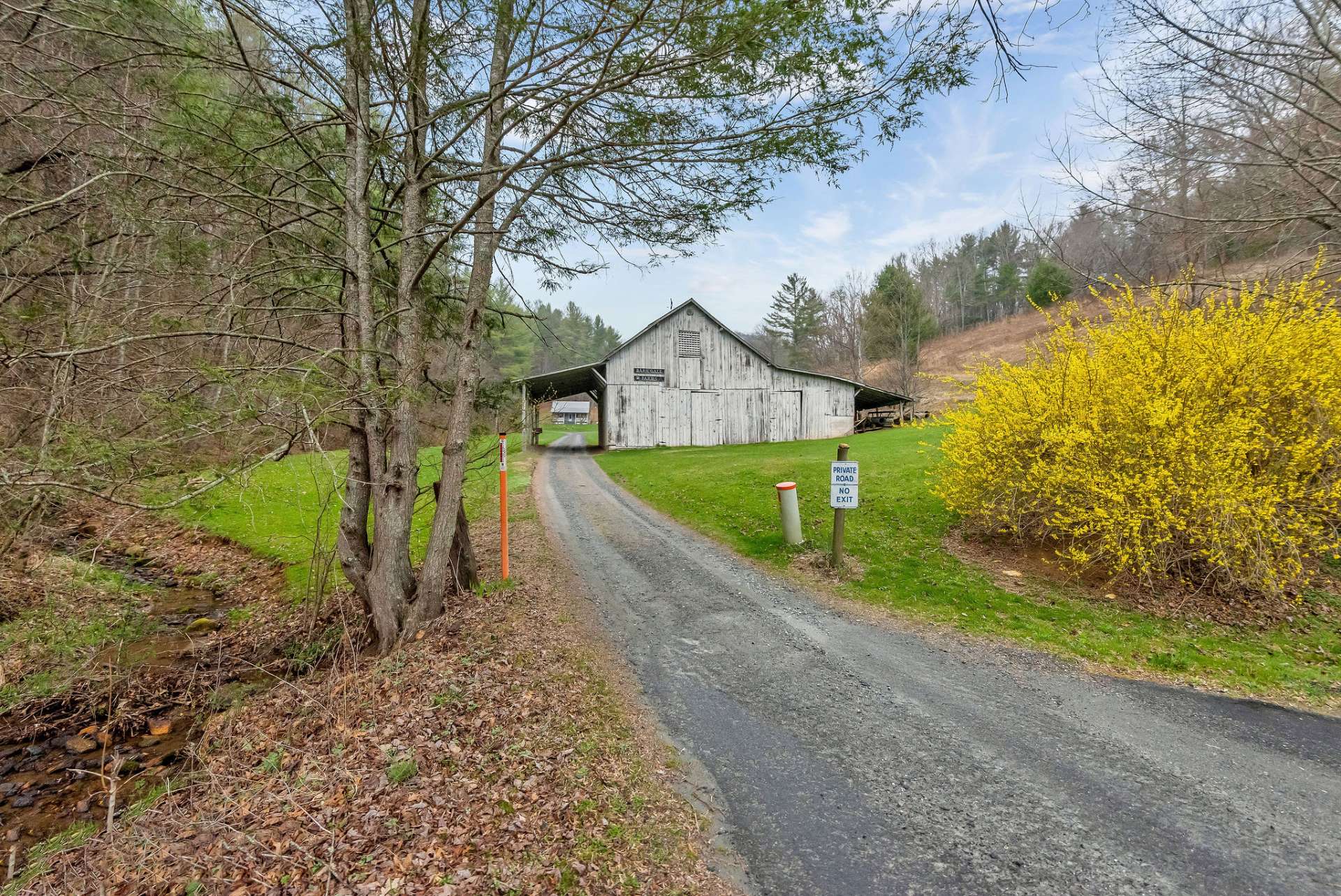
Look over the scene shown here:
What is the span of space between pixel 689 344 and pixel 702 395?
2.67 m

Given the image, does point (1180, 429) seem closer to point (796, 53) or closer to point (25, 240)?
point (796, 53)

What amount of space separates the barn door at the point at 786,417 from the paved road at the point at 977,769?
70.4 feet

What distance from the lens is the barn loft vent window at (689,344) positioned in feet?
84.3

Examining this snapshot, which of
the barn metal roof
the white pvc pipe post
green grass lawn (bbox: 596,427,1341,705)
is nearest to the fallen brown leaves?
green grass lawn (bbox: 596,427,1341,705)

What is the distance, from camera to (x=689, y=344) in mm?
25766

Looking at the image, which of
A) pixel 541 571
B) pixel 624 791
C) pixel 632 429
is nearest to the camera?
pixel 624 791

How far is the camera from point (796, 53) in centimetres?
422

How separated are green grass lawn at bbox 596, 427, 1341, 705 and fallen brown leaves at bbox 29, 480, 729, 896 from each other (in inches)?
179

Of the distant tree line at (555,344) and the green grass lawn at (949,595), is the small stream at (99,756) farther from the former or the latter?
the distant tree line at (555,344)

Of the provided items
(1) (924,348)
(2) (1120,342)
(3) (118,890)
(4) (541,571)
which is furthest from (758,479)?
(1) (924,348)

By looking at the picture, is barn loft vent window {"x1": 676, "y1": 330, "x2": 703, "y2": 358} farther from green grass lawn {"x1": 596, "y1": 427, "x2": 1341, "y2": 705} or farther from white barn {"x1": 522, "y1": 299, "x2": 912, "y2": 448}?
green grass lawn {"x1": 596, "y1": 427, "x2": 1341, "y2": 705}

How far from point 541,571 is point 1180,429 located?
8.79 m

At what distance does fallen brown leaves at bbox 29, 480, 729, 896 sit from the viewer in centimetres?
262

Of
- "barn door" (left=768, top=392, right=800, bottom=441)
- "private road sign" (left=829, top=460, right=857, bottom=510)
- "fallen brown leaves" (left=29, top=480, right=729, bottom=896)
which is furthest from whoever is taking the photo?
"barn door" (left=768, top=392, right=800, bottom=441)
